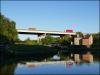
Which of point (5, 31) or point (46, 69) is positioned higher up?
point (5, 31)

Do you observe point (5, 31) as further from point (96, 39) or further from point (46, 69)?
point (96, 39)

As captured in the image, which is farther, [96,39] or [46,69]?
[96,39]

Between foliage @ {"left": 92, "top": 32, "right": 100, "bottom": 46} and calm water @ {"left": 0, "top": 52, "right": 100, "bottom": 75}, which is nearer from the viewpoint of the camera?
calm water @ {"left": 0, "top": 52, "right": 100, "bottom": 75}

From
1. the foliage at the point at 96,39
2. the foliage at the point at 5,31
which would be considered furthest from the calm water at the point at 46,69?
the foliage at the point at 96,39

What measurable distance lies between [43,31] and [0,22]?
9600 centimetres

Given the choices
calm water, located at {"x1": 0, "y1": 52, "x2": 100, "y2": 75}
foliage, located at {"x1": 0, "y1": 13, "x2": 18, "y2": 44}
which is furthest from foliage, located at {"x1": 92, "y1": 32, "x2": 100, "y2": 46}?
calm water, located at {"x1": 0, "y1": 52, "x2": 100, "y2": 75}

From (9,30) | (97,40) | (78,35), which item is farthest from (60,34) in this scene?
(9,30)

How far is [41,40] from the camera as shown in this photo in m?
156

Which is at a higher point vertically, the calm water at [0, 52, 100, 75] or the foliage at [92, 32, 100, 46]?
the foliage at [92, 32, 100, 46]

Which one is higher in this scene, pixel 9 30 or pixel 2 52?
pixel 9 30

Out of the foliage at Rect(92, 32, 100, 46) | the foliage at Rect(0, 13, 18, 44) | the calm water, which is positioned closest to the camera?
the calm water

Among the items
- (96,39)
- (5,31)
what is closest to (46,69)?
(5,31)

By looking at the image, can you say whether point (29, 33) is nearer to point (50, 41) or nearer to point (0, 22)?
point (50, 41)

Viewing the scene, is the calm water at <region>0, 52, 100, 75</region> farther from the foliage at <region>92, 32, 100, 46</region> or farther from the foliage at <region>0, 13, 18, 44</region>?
the foliage at <region>92, 32, 100, 46</region>
